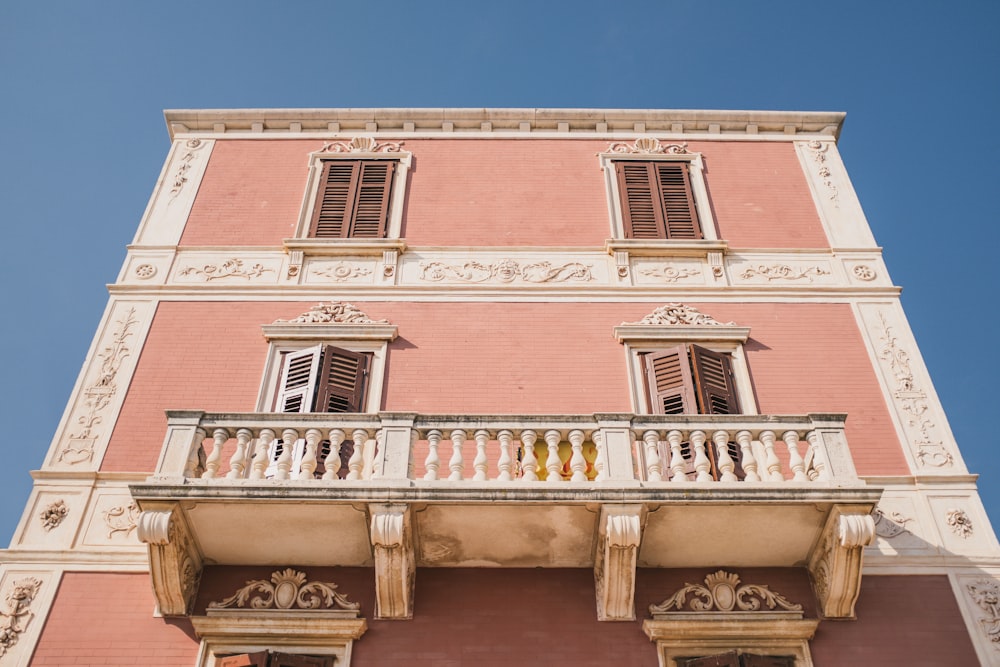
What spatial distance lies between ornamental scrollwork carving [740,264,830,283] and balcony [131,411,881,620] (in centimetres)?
394

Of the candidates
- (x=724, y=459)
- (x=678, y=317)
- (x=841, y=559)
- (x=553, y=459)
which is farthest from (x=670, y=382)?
(x=841, y=559)

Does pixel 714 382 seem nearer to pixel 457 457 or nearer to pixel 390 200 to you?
pixel 457 457

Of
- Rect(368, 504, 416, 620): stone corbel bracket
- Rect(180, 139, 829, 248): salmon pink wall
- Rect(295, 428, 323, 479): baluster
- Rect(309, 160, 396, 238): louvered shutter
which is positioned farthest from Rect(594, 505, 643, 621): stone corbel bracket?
Rect(309, 160, 396, 238): louvered shutter

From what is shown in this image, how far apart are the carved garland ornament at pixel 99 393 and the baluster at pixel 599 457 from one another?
5.84 m

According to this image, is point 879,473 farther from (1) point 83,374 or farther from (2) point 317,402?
(1) point 83,374

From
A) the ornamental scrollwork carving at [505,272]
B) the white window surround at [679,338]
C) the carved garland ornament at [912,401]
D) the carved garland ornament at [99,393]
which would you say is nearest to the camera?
the carved garland ornament at [99,393]

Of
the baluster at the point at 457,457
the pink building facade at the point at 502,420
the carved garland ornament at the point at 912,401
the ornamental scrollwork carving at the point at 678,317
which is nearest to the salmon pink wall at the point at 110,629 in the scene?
the pink building facade at the point at 502,420

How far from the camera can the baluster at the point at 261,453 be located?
32.5 feet

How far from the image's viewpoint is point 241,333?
1310cm

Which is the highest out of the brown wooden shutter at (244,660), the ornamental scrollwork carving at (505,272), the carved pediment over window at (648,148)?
the carved pediment over window at (648,148)

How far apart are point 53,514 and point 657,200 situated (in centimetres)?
937

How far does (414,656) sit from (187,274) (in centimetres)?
680

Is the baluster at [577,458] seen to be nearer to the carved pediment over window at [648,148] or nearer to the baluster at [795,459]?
the baluster at [795,459]

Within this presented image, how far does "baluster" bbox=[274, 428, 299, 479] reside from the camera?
32.4ft
